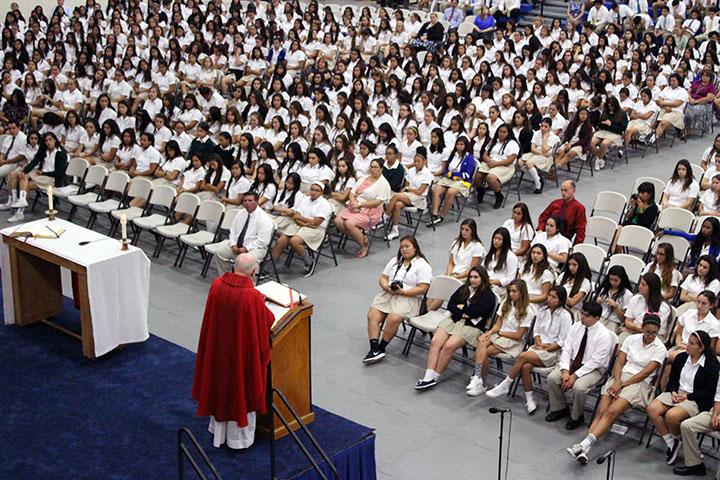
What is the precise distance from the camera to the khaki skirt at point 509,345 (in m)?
8.52

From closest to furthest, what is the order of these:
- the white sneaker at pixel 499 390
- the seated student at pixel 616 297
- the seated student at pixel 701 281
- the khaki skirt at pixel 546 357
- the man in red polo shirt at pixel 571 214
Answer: the khaki skirt at pixel 546 357 → the white sneaker at pixel 499 390 → the seated student at pixel 616 297 → the seated student at pixel 701 281 → the man in red polo shirt at pixel 571 214

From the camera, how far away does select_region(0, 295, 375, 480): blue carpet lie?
6.50m

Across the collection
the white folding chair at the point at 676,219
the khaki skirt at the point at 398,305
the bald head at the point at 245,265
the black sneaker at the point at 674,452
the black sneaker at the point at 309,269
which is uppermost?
the bald head at the point at 245,265

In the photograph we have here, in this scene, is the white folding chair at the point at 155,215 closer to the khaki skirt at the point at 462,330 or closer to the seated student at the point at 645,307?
the khaki skirt at the point at 462,330

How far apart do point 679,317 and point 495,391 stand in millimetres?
1624

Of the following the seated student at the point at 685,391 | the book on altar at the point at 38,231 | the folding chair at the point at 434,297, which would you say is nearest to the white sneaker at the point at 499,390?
the folding chair at the point at 434,297

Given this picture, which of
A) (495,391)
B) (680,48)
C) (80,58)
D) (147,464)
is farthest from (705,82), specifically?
(147,464)

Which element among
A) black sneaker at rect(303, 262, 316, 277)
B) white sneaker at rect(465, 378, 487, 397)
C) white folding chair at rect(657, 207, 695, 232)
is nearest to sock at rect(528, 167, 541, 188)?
white folding chair at rect(657, 207, 695, 232)

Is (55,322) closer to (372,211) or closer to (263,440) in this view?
(263,440)

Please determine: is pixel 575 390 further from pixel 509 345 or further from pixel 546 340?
pixel 509 345

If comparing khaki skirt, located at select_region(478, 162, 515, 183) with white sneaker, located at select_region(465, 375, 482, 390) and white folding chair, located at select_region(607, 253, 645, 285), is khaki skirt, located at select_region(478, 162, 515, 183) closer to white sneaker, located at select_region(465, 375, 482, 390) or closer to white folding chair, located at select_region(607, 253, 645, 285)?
white folding chair, located at select_region(607, 253, 645, 285)

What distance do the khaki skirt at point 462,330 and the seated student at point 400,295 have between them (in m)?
0.45

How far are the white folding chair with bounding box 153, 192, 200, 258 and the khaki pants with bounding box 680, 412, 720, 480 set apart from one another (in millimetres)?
5824

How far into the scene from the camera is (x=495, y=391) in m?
8.61
